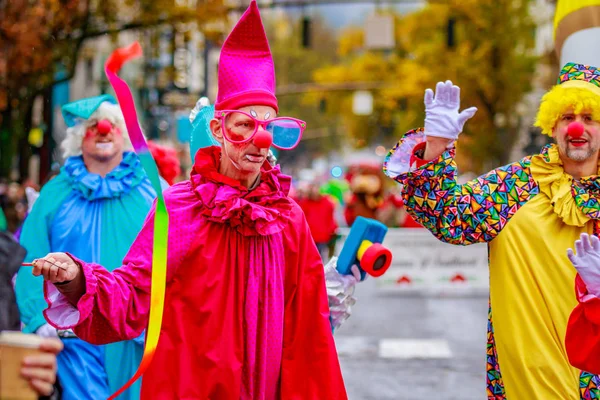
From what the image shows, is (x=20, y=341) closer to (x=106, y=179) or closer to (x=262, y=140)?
(x=262, y=140)

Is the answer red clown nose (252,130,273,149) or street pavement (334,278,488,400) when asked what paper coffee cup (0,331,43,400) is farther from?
street pavement (334,278,488,400)

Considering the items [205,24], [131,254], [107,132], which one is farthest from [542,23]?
[131,254]

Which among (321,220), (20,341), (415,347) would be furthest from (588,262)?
(321,220)

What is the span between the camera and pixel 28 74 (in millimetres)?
15703

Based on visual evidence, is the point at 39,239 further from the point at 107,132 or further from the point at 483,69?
the point at 483,69

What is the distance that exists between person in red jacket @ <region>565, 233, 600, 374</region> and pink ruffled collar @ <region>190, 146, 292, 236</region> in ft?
Result: 3.55

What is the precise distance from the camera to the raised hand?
3.23m

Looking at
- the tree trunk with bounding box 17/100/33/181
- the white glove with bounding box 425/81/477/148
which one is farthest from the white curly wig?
the tree trunk with bounding box 17/100/33/181

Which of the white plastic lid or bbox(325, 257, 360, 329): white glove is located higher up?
the white plastic lid

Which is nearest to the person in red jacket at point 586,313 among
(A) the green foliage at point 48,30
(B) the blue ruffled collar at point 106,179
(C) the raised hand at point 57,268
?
(C) the raised hand at point 57,268

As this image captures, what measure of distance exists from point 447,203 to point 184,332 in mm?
1276

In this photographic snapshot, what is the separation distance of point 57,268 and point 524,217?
2112 mm

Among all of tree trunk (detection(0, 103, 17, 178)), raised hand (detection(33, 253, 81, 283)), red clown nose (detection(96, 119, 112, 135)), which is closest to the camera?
raised hand (detection(33, 253, 81, 283))

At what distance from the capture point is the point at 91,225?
5.58 m
